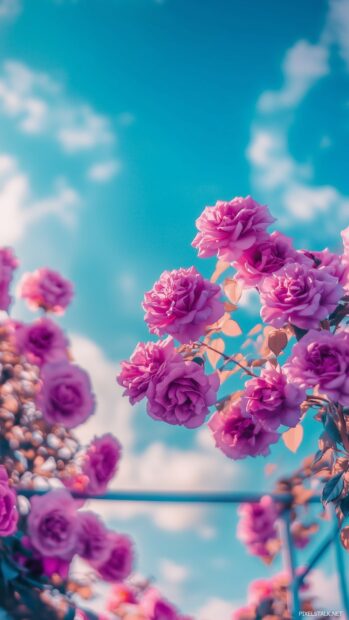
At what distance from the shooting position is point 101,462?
1899mm

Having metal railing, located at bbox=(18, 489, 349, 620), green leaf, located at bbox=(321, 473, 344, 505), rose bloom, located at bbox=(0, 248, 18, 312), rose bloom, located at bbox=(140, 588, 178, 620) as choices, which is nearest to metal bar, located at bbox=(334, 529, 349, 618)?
metal railing, located at bbox=(18, 489, 349, 620)

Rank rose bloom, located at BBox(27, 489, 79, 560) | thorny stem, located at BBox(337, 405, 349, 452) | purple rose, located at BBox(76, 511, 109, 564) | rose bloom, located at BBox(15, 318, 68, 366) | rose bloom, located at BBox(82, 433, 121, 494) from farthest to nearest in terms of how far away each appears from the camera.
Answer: rose bloom, located at BBox(15, 318, 68, 366) < rose bloom, located at BBox(82, 433, 121, 494) < purple rose, located at BBox(76, 511, 109, 564) < rose bloom, located at BBox(27, 489, 79, 560) < thorny stem, located at BBox(337, 405, 349, 452)

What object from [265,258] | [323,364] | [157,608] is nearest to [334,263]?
[265,258]

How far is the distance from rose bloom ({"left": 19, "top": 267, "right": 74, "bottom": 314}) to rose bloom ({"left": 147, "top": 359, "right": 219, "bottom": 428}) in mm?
1504

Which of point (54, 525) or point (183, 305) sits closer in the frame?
point (183, 305)

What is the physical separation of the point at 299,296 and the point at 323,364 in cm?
11

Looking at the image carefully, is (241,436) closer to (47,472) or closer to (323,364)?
(323,364)

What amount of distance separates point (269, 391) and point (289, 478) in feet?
4.54

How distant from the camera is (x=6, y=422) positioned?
1.91 meters

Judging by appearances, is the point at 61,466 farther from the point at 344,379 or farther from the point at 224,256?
the point at 344,379

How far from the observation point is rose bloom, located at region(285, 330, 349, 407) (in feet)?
2.73

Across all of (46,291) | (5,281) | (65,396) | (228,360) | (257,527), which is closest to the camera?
(228,360)

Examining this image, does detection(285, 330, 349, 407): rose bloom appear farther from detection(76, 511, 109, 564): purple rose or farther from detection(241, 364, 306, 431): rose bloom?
detection(76, 511, 109, 564): purple rose

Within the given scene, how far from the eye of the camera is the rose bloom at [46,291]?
2.36 m
